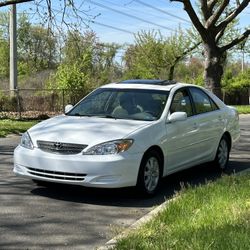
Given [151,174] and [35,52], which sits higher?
[35,52]

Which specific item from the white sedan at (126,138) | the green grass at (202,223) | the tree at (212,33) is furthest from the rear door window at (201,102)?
the tree at (212,33)

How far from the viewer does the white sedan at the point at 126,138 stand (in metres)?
7.16

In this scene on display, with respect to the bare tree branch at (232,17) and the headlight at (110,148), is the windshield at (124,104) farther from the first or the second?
the bare tree branch at (232,17)

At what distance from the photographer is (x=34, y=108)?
26.1 metres

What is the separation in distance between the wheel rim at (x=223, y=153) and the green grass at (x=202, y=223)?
8.17 feet

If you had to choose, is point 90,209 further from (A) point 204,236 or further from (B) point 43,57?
(B) point 43,57

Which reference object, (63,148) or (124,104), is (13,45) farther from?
(63,148)

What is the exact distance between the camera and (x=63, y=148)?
7.25 m

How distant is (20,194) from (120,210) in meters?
1.51

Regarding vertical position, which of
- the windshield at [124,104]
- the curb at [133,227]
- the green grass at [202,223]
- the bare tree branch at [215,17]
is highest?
the bare tree branch at [215,17]

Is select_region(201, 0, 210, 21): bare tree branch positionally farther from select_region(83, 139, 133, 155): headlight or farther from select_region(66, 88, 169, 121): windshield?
select_region(83, 139, 133, 155): headlight

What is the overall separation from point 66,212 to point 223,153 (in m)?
4.22

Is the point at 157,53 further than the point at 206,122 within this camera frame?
Yes

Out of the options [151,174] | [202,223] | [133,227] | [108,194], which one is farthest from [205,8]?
[202,223]
